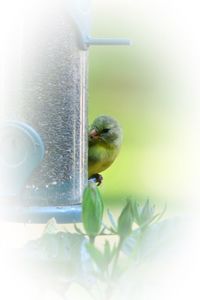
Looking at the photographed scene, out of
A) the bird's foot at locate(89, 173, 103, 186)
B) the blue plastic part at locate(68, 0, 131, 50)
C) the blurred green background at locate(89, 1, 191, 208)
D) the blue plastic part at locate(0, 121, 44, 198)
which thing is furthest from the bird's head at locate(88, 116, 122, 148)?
the blurred green background at locate(89, 1, 191, 208)

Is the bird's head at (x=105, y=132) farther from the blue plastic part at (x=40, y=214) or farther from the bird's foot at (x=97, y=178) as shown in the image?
the blue plastic part at (x=40, y=214)

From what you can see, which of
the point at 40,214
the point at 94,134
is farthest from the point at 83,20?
the point at 94,134

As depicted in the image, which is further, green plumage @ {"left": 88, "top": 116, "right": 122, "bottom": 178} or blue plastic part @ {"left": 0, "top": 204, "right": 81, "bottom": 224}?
green plumage @ {"left": 88, "top": 116, "right": 122, "bottom": 178}

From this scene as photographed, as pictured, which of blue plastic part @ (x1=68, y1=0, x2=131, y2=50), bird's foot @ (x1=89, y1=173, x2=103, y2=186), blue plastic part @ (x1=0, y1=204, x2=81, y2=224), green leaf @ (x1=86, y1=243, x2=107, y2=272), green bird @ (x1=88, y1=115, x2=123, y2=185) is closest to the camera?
green leaf @ (x1=86, y1=243, x2=107, y2=272)

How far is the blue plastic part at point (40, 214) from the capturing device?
1893mm

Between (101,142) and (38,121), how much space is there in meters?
1.03

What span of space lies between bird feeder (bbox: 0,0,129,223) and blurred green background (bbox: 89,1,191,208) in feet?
14.6

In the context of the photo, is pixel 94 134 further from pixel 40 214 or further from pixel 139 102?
pixel 139 102

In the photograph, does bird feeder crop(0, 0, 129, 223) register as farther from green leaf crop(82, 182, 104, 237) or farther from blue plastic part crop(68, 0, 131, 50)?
green leaf crop(82, 182, 104, 237)

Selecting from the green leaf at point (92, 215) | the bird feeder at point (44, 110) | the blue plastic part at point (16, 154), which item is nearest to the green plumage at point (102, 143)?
the bird feeder at point (44, 110)

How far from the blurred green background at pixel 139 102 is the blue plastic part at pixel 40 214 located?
4639 mm

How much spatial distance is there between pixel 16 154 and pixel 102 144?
3.80 feet

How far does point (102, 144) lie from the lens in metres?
3.10

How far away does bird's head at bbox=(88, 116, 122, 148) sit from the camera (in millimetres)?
3089
